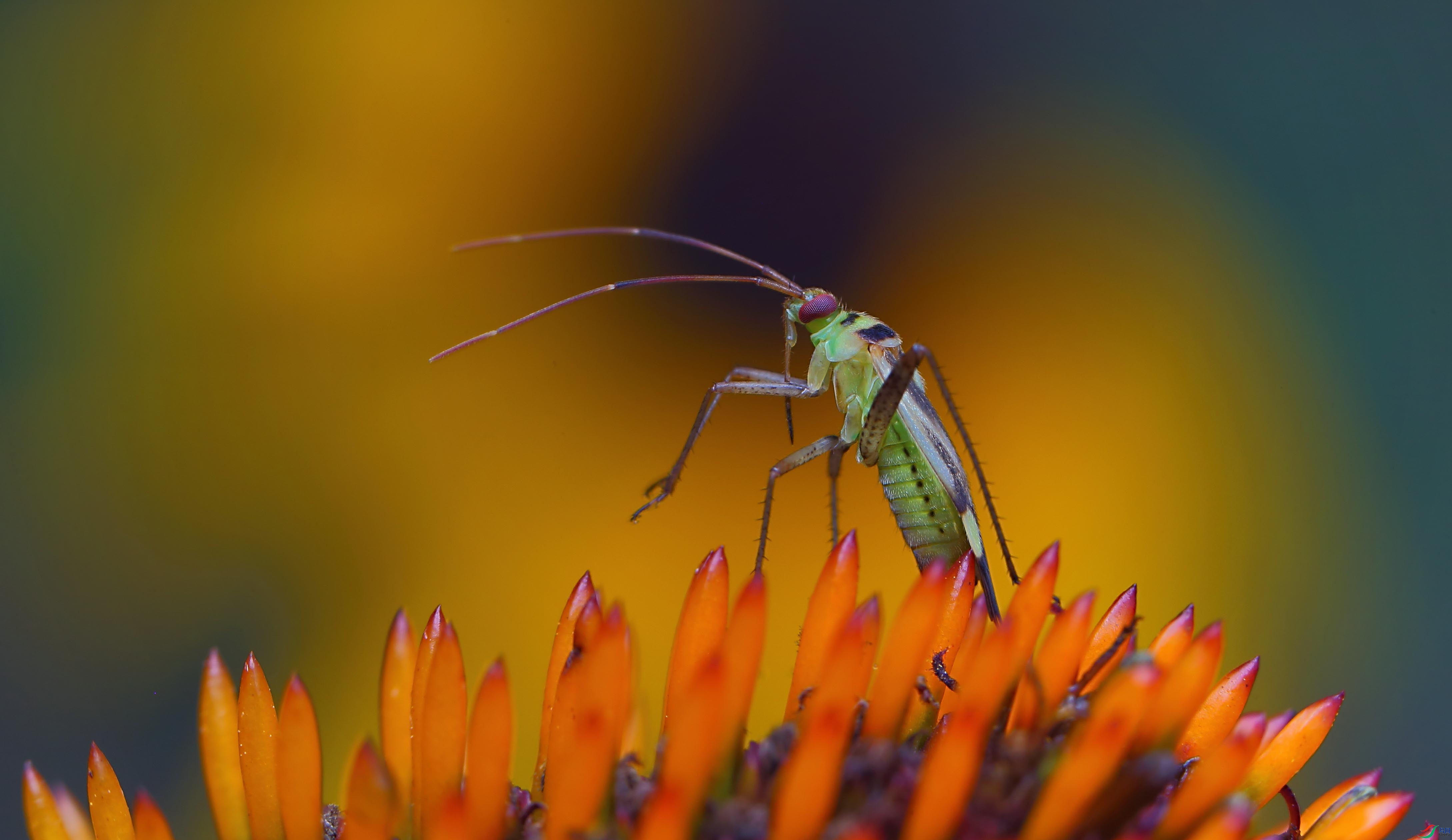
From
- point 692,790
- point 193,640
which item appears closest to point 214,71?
point 193,640

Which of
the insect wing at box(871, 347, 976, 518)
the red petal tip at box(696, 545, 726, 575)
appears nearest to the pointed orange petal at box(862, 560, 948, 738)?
the red petal tip at box(696, 545, 726, 575)

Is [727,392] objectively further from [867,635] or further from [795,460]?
[867,635]

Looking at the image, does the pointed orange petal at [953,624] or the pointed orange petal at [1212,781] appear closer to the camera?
the pointed orange petal at [1212,781]

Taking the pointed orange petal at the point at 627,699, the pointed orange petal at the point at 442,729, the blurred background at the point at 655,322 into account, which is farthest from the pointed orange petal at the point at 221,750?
the blurred background at the point at 655,322

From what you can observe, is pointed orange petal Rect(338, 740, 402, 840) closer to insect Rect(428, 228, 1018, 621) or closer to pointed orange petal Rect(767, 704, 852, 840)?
pointed orange petal Rect(767, 704, 852, 840)

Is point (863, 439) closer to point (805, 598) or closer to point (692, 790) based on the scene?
point (692, 790)

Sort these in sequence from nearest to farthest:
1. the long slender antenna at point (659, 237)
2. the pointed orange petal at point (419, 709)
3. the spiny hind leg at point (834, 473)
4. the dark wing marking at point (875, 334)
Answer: the pointed orange petal at point (419, 709), the long slender antenna at point (659, 237), the spiny hind leg at point (834, 473), the dark wing marking at point (875, 334)

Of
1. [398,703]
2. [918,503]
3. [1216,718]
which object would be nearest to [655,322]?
[918,503]

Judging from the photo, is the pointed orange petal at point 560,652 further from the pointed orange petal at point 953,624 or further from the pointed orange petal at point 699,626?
the pointed orange petal at point 953,624
